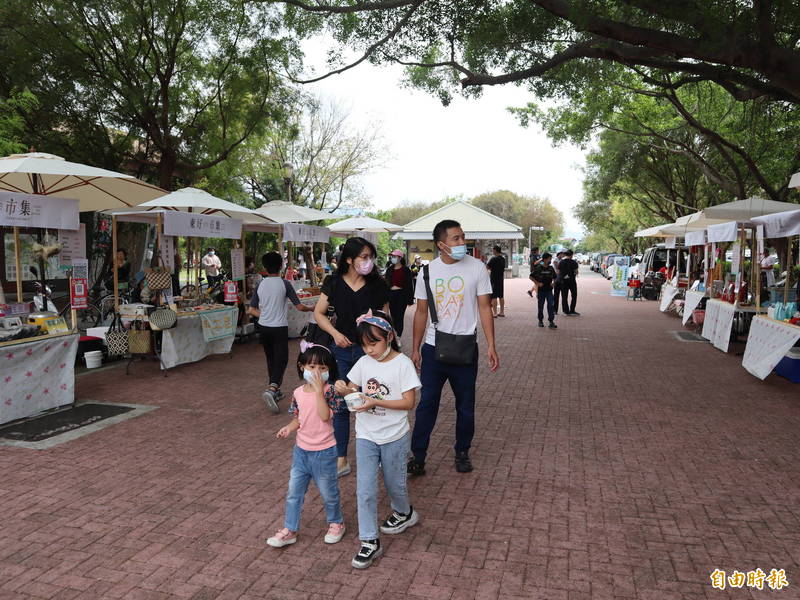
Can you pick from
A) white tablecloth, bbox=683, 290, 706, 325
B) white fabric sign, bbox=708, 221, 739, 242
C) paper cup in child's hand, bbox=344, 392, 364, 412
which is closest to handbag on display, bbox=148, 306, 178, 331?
paper cup in child's hand, bbox=344, 392, 364, 412

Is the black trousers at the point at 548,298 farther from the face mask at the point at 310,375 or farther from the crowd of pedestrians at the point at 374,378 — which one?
the face mask at the point at 310,375

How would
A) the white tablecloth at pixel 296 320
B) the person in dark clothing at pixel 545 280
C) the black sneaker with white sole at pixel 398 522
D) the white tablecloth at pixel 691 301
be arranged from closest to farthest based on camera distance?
the black sneaker with white sole at pixel 398 522
the white tablecloth at pixel 296 320
the person in dark clothing at pixel 545 280
the white tablecloth at pixel 691 301

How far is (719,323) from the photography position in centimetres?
1044

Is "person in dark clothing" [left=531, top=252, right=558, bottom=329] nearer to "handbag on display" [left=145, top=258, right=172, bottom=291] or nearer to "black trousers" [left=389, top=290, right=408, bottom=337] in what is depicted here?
"black trousers" [left=389, top=290, right=408, bottom=337]

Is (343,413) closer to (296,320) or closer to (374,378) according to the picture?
(374,378)

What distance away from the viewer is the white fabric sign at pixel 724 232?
9516mm

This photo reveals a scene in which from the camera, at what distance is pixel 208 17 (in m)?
12.8

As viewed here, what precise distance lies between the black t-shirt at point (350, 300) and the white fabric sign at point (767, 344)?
5.71 m

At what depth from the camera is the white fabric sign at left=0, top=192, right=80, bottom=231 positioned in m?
5.44

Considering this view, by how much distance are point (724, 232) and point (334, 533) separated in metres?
9.24

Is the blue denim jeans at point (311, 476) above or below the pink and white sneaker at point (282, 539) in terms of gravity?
above

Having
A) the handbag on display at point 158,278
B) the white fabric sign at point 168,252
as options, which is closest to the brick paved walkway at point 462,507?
the handbag on display at point 158,278

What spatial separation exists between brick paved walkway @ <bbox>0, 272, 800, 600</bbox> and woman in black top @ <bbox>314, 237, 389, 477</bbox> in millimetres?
946

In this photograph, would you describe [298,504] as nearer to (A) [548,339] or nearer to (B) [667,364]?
(B) [667,364]
